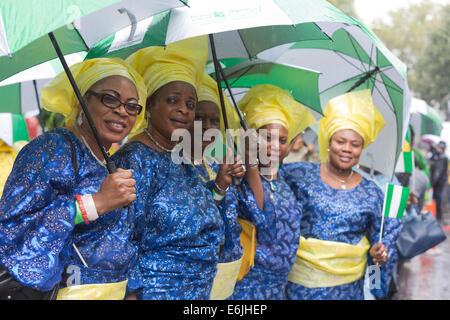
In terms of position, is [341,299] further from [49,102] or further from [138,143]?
[49,102]

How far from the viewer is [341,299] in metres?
3.77

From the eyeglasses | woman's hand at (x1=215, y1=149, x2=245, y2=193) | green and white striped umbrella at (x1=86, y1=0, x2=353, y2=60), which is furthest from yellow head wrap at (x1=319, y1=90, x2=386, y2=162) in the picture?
the eyeglasses

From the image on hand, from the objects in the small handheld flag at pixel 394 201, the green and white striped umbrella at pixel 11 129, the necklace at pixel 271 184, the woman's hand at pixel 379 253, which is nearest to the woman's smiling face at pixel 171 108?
the necklace at pixel 271 184

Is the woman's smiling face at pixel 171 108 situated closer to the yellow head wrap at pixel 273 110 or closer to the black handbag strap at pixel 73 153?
the black handbag strap at pixel 73 153

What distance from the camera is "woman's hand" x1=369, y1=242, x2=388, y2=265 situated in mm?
3787

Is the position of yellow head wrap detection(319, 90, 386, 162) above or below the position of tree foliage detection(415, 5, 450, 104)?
above

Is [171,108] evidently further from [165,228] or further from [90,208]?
[90,208]

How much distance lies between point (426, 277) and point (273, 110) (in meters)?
5.31

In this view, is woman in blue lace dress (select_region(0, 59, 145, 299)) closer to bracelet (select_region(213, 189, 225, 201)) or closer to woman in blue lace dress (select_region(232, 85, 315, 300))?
bracelet (select_region(213, 189, 225, 201))

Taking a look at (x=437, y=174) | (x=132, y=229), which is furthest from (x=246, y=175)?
(x=437, y=174)

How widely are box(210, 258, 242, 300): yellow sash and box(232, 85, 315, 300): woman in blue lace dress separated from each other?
232mm

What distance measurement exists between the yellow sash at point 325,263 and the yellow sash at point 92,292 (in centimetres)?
178

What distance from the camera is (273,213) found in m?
3.25

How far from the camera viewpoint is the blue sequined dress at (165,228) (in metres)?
2.52
